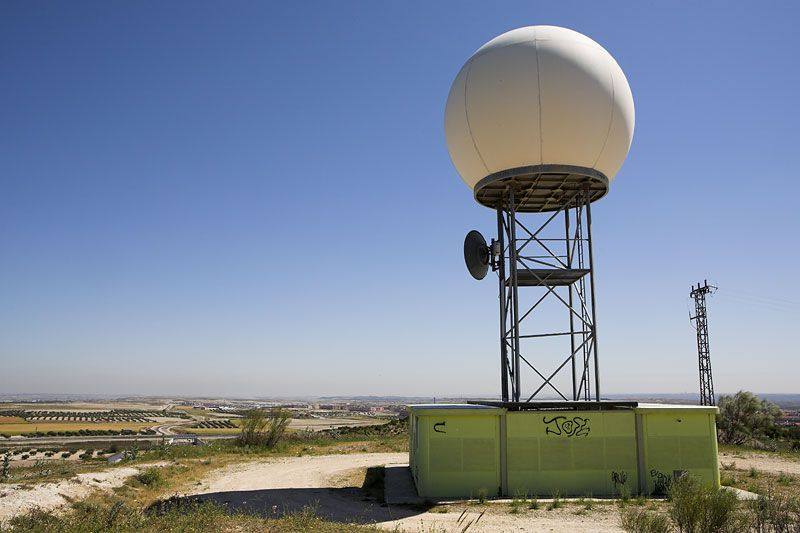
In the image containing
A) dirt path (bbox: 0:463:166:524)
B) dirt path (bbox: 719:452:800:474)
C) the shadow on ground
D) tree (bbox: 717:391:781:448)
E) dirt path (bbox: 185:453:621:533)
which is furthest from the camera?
tree (bbox: 717:391:781:448)

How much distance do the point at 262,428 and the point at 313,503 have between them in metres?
15.5

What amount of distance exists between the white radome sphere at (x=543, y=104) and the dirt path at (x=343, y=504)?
351 inches

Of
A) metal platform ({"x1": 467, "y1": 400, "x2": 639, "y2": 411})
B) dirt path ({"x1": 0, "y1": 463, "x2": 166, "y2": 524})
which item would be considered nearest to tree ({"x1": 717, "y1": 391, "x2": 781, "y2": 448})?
metal platform ({"x1": 467, "y1": 400, "x2": 639, "y2": 411})

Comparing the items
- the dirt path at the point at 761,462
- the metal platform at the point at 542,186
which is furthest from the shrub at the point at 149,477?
the dirt path at the point at 761,462

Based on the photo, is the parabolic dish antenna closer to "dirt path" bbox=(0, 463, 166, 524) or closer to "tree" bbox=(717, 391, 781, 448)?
"dirt path" bbox=(0, 463, 166, 524)

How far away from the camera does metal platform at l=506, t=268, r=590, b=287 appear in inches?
650

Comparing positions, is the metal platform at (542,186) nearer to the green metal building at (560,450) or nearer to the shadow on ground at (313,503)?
the green metal building at (560,450)

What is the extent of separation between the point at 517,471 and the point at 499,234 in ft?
22.7

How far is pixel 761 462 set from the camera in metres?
22.9

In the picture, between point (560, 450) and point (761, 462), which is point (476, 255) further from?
point (761, 462)

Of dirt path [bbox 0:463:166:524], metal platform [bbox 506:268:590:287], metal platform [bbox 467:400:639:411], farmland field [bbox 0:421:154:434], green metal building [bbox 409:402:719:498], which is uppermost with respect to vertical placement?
metal platform [bbox 506:268:590:287]

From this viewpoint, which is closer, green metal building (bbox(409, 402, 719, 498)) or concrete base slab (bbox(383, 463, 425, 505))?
concrete base slab (bbox(383, 463, 425, 505))

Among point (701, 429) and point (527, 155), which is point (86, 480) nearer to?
point (527, 155)

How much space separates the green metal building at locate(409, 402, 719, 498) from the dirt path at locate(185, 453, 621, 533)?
1190 mm
